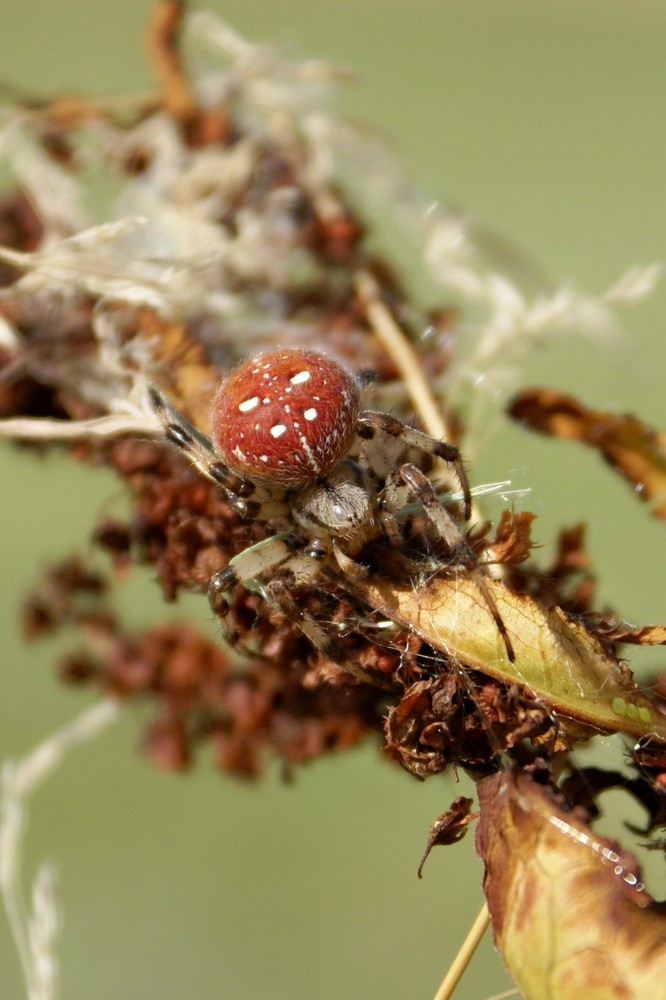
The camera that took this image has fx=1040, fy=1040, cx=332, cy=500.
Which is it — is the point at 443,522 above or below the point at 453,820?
above

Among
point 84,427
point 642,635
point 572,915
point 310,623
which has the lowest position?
point 572,915

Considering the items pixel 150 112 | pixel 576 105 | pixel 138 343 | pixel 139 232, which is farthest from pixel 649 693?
pixel 576 105

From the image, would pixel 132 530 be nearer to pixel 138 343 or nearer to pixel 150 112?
pixel 138 343

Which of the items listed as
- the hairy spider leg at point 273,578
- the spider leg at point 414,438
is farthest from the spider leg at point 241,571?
the spider leg at point 414,438

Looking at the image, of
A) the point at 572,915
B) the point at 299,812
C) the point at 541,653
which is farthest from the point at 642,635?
the point at 299,812

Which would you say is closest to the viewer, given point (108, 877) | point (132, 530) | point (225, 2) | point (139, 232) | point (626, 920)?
point (626, 920)

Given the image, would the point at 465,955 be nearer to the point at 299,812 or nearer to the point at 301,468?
the point at 301,468

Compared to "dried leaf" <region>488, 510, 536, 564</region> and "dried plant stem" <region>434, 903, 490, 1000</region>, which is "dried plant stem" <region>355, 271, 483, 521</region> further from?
"dried plant stem" <region>434, 903, 490, 1000</region>
